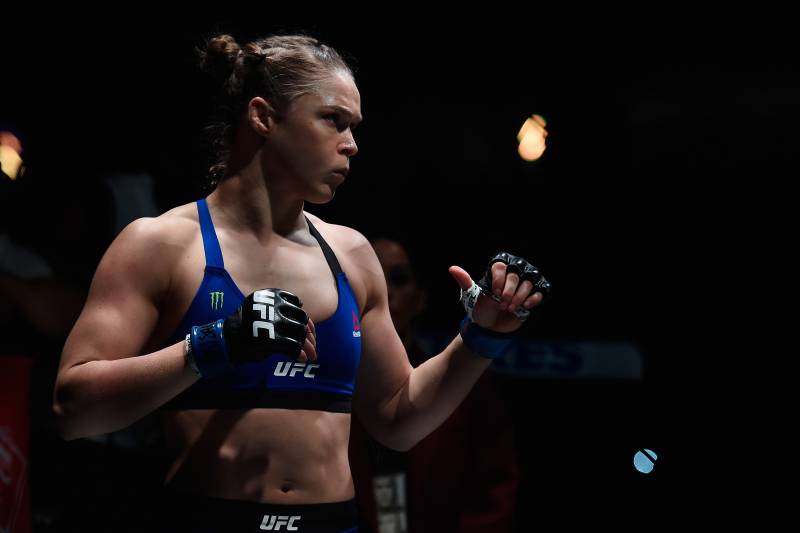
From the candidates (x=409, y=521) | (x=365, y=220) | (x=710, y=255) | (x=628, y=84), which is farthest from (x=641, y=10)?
(x=409, y=521)

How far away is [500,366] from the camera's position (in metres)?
4.67

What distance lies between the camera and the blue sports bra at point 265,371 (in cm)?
215

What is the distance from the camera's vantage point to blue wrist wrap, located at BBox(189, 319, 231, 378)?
1960 millimetres

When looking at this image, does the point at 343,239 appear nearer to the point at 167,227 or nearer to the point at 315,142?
the point at 315,142

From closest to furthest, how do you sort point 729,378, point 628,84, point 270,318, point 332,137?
point 270,318, point 332,137, point 729,378, point 628,84

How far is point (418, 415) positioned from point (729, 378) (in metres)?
2.51

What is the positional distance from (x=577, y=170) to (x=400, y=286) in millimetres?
1395

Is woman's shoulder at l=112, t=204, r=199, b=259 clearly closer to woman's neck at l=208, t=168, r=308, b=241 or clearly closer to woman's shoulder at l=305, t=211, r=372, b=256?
woman's neck at l=208, t=168, r=308, b=241

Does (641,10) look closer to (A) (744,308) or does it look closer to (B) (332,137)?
(A) (744,308)

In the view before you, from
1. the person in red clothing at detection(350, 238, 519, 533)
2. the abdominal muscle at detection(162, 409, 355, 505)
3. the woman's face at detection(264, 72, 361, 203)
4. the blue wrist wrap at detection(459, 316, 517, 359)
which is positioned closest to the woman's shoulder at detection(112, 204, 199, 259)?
the woman's face at detection(264, 72, 361, 203)

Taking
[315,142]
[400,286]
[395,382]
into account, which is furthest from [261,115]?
[400,286]

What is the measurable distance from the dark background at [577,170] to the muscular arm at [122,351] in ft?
7.45

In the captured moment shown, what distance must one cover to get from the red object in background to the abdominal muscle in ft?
4.95

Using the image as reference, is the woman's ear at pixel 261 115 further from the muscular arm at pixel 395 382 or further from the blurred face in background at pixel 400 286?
the blurred face in background at pixel 400 286
